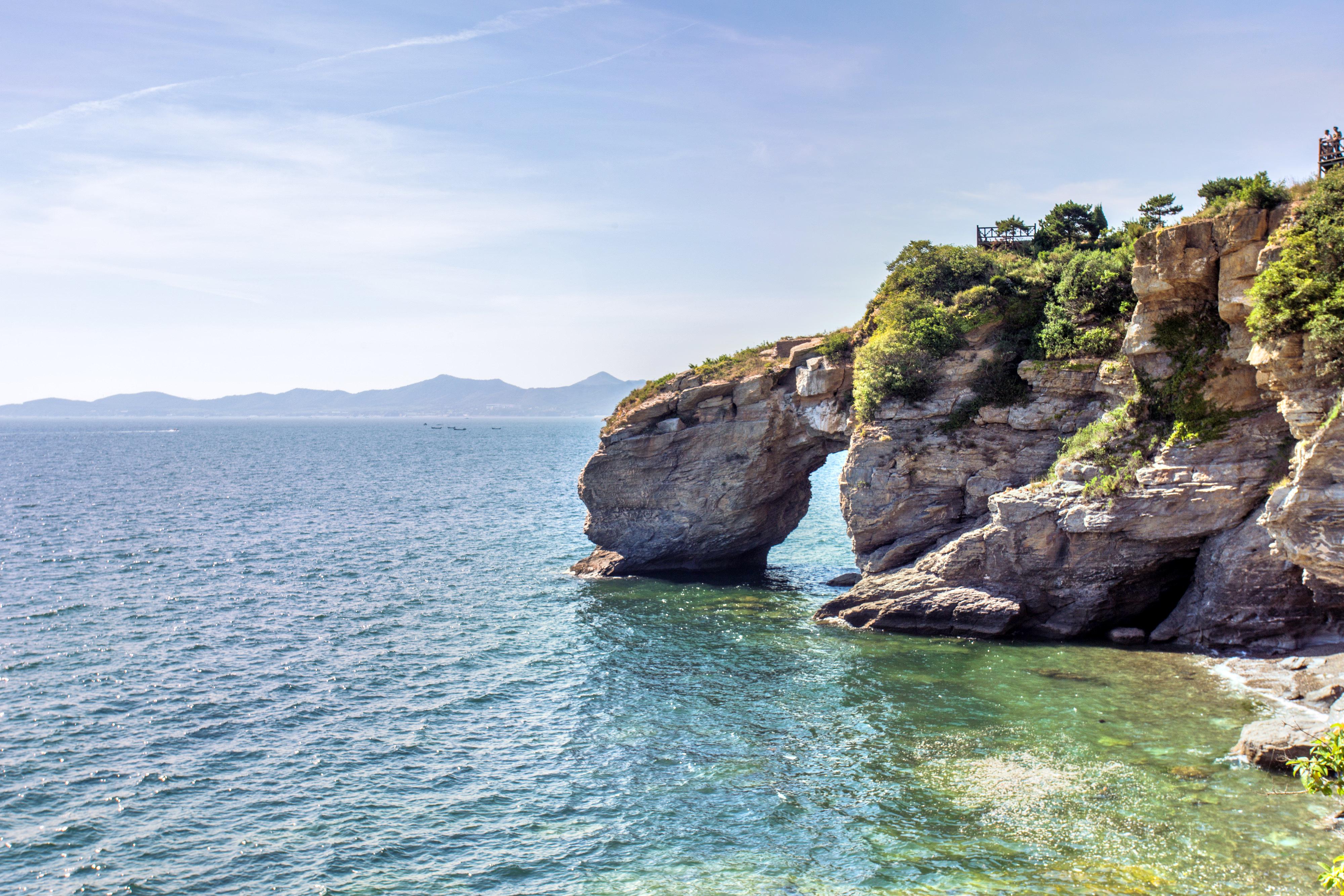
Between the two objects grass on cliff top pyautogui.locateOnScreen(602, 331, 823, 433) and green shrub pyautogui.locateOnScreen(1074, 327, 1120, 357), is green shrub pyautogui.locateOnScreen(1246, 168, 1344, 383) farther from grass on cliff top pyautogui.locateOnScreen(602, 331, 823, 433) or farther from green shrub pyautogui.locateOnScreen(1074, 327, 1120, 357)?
grass on cliff top pyautogui.locateOnScreen(602, 331, 823, 433)

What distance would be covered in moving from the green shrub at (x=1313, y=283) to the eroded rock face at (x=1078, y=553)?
17.1 ft

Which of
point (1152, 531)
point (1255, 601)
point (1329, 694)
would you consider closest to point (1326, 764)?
point (1329, 694)

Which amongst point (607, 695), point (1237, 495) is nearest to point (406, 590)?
point (607, 695)

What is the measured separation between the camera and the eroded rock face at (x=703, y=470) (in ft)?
148

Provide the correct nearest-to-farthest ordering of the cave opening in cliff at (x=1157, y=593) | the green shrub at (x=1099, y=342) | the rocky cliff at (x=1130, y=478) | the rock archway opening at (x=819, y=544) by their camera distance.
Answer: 1. the rocky cliff at (x=1130, y=478)
2. the cave opening in cliff at (x=1157, y=593)
3. the green shrub at (x=1099, y=342)
4. the rock archway opening at (x=819, y=544)

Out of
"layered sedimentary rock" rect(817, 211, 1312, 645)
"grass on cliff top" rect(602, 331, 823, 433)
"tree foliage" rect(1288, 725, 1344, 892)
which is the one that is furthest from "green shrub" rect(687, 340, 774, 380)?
"tree foliage" rect(1288, 725, 1344, 892)

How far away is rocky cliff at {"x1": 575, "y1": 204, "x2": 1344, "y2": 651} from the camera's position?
26.1 metres

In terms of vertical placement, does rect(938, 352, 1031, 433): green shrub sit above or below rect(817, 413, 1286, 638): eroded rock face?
above

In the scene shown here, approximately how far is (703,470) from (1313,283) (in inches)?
1126

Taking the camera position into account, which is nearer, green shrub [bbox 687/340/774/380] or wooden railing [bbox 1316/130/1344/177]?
wooden railing [bbox 1316/130/1344/177]

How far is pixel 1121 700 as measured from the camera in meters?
25.9

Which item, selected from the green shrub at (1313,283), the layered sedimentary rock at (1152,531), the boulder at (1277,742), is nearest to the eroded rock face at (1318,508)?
the green shrub at (1313,283)

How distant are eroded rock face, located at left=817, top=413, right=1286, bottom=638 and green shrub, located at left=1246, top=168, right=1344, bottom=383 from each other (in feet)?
17.1

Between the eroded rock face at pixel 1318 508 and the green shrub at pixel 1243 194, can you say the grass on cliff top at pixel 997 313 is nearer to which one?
the green shrub at pixel 1243 194
